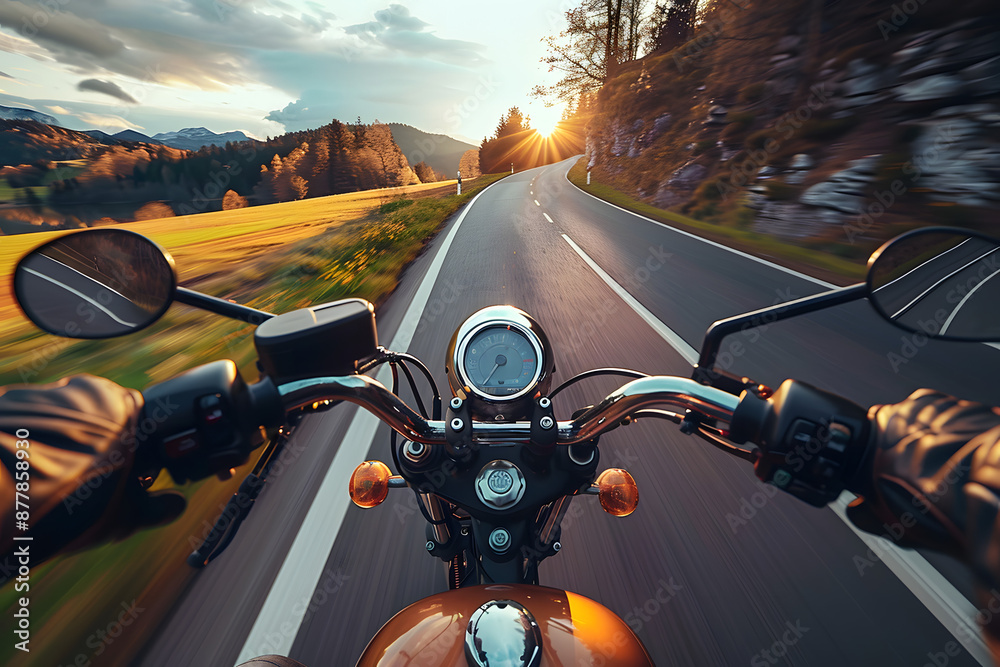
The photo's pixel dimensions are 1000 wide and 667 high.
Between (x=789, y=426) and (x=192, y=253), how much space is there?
901cm

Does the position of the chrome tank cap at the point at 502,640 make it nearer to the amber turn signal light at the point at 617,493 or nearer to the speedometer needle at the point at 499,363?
the amber turn signal light at the point at 617,493

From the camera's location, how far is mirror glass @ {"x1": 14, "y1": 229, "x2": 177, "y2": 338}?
1135 mm

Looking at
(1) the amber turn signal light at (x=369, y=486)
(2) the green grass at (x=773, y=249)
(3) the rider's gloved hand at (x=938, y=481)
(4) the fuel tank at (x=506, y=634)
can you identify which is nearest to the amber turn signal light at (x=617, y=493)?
(4) the fuel tank at (x=506, y=634)

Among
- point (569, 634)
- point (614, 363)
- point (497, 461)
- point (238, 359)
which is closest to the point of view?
point (569, 634)

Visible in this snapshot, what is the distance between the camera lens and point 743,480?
2.65 metres

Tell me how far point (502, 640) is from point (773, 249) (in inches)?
384

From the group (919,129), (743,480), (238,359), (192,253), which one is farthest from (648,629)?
(919,129)

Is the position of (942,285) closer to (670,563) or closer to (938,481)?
(938,481)

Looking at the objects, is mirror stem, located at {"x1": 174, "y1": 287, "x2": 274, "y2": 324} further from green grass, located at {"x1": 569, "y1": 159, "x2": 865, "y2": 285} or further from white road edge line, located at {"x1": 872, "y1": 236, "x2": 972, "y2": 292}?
green grass, located at {"x1": 569, "y1": 159, "x2": 865, "y2": 285}

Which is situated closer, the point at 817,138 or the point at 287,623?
the point at 287,623

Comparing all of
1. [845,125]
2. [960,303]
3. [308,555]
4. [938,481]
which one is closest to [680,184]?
[845,125]

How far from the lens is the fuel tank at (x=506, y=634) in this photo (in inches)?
28.8

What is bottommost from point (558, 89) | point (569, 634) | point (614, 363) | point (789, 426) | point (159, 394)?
point (614, 363)

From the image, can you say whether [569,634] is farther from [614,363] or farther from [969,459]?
[614,363]
